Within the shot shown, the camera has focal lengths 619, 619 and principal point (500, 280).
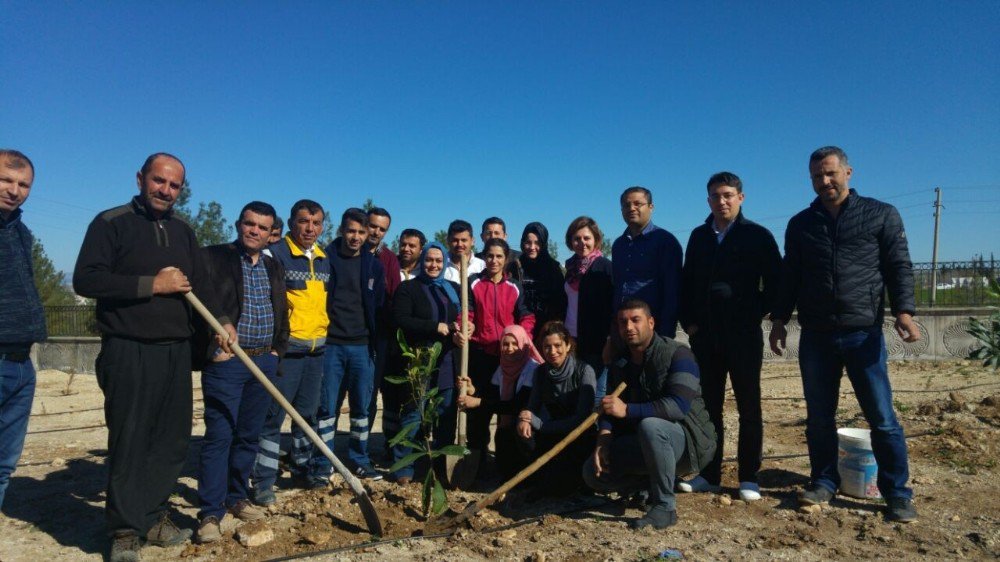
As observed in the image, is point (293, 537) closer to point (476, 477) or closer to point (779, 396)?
point (476, 477)

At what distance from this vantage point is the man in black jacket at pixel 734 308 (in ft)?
13.7

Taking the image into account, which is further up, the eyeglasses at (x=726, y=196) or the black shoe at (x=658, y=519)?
the eyeglasses at (x=726, y=196)

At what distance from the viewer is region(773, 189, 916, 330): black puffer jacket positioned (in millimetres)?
3805

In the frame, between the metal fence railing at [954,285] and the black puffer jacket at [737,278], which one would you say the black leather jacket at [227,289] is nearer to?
the black puffer jacket at [737,278]

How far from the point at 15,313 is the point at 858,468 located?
5126 mm

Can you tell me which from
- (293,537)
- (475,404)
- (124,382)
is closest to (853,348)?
(475,404)

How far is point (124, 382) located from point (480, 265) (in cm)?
321

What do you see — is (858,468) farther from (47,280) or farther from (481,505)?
(47,280)

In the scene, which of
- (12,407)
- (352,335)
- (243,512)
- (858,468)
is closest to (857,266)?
(858,468)

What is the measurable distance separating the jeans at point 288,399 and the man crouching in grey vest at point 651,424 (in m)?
2.05

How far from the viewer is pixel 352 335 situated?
15.5ft

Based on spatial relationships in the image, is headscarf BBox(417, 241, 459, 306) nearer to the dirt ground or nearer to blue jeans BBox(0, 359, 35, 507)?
the dirt ground

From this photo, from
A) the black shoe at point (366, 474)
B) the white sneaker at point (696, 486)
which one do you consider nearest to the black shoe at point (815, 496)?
the white sneaker at point (696, 486)

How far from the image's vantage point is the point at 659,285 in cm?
444
